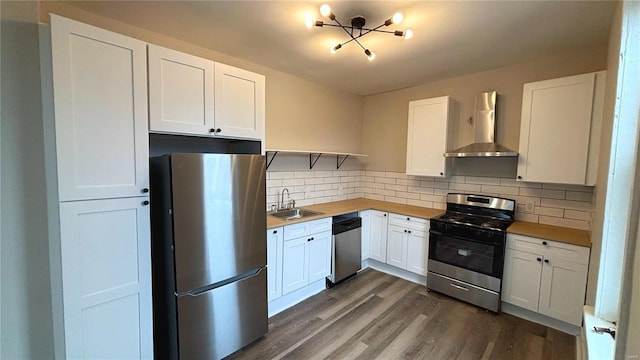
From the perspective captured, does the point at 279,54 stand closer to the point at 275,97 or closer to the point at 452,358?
the point at 275,97

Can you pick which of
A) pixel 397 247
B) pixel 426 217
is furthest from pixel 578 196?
pixel 397 247

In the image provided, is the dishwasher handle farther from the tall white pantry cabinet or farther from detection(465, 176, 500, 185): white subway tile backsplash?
the tall white pantry cabinet

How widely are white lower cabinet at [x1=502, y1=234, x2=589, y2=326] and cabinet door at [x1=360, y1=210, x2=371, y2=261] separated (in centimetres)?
152

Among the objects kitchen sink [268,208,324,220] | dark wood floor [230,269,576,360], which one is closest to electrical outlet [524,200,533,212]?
dark wood floor [230,269,576,360]

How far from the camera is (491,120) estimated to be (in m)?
2.92

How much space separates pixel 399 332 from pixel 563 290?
144 centimetres

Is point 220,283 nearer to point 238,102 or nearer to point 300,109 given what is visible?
point 238,102

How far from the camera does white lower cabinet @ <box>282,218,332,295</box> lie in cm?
254

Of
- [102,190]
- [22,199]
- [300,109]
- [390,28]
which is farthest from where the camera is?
[300,109]

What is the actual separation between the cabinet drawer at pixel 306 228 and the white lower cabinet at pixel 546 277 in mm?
1800

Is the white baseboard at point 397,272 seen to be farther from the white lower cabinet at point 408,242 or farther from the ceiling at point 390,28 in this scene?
the ceiling at point 390,28

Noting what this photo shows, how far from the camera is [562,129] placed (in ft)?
7.59

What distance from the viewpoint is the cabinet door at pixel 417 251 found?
120 inches

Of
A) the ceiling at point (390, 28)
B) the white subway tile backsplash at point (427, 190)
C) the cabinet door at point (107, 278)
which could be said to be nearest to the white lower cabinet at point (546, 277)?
the white subway tile backsplash at point (427, 190)
